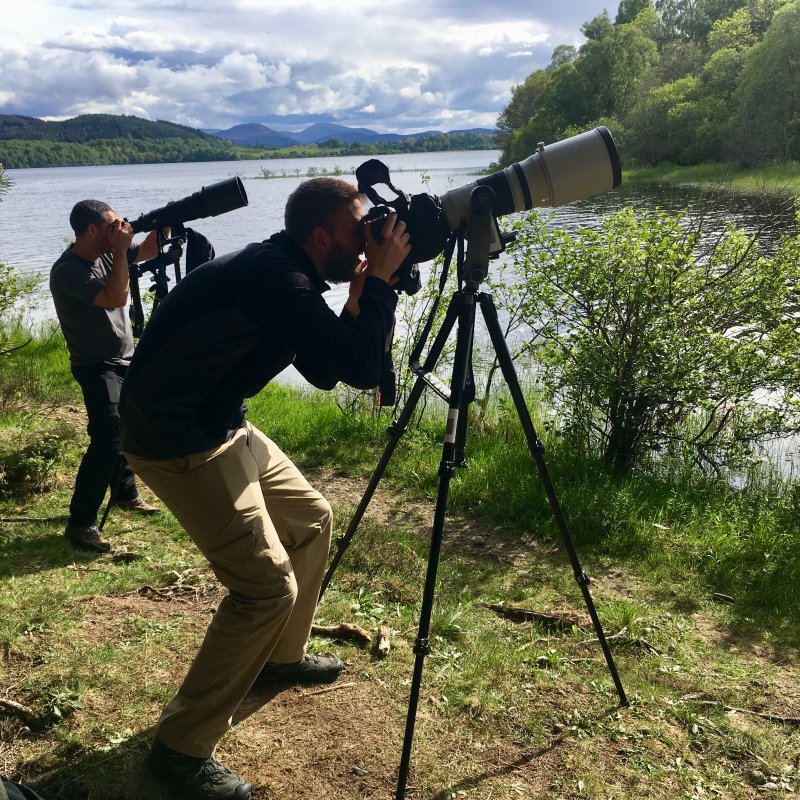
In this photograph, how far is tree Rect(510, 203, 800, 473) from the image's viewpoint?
15.6 feet

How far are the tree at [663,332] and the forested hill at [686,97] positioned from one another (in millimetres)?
21358

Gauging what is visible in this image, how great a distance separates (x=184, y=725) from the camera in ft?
7.22

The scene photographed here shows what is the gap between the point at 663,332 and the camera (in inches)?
187

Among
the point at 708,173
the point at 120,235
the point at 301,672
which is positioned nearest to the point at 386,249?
the point at 301,672

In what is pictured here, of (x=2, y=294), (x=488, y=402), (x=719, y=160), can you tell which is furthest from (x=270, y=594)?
(x=719, y=160)

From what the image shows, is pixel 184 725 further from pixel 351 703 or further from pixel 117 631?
pixel 117 631

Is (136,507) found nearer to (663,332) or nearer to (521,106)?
(663,332)

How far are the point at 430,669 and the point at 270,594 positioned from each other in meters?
1.11

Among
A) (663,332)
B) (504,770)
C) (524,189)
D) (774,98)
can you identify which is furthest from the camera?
(774,98)

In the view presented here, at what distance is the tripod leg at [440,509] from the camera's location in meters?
2.25

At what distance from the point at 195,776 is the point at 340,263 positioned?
5.74 ft

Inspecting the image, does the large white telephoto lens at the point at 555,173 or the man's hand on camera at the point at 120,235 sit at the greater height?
the large white telephoto lens at the point at 555,173

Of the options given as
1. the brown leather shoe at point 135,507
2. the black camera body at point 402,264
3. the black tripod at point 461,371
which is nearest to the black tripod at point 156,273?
the brown leather shoe at point 135,507

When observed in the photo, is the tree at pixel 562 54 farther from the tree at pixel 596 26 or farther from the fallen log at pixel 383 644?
the fallen log at pixel 383 644
